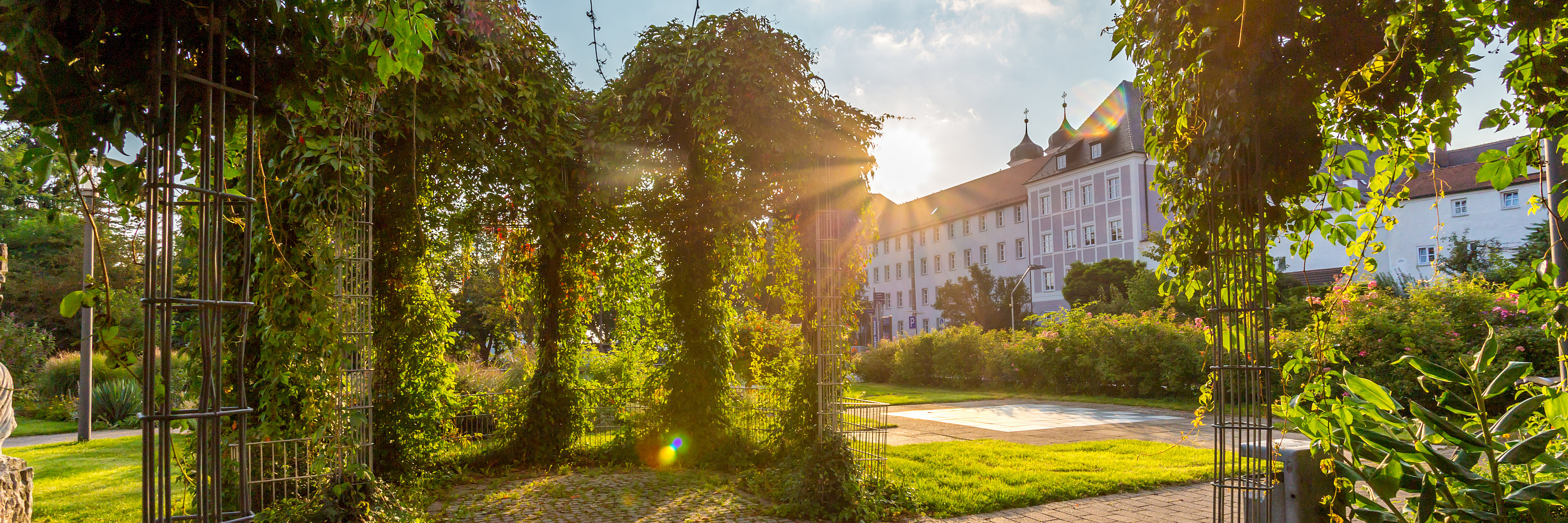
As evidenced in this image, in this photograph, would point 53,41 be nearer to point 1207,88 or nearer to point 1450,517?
point 1207,88

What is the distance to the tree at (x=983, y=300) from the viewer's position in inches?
1554

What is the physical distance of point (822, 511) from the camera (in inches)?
217

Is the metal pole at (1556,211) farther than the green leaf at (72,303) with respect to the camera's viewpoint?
Yes

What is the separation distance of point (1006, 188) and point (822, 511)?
1887 inches

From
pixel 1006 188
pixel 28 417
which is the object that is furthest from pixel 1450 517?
pixel 1006 188

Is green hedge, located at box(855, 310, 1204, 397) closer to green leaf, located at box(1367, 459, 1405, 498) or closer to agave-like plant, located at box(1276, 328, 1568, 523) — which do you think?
agave-like plant, located at box(1276, 328, 1568, 523)

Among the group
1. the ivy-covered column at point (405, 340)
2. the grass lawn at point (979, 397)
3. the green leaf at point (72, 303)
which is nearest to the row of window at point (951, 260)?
the grass lawn at point (979, 397)

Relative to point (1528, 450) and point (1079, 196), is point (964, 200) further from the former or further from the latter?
point (1528, 450)

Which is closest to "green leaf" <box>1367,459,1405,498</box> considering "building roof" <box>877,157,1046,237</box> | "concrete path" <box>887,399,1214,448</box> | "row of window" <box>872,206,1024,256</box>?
"concrete path" <box>887,399,1214,448</box>

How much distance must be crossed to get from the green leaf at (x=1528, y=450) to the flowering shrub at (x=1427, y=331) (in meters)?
9.00

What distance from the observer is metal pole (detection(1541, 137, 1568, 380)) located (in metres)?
2.83

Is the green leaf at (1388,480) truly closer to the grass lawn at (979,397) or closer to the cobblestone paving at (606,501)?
the cobblestone paving at (606,501)

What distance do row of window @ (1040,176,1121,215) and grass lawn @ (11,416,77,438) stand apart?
40121mm

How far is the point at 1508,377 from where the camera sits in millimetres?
2551
